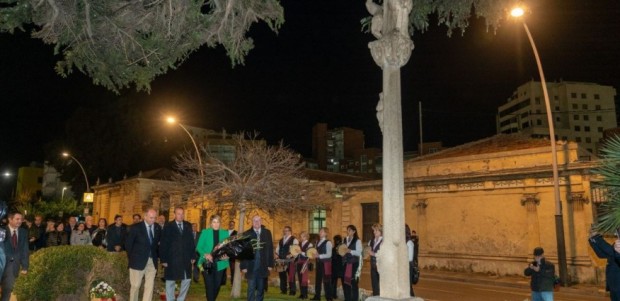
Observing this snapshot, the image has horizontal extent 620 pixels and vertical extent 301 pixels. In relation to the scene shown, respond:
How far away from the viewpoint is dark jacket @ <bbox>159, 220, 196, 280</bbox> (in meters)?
9.18

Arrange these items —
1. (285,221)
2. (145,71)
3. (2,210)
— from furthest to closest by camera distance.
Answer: (285,221)
(145,71)
(2,210)

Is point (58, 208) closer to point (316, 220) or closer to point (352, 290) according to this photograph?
point (316, 220)

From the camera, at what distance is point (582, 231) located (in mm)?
19859

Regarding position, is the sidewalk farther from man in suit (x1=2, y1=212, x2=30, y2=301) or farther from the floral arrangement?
man in suit (x1=2, y1=212, x2=30, y2=301)

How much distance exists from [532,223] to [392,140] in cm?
1657

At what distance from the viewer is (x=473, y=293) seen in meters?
16.3

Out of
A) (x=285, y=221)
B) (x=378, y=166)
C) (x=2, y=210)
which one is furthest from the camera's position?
(x=378, y=166)

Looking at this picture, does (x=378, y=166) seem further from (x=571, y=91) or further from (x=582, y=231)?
(x=582, y=231)

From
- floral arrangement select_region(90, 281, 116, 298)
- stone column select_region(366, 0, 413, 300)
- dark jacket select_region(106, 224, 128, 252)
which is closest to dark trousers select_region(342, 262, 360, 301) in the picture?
stone column select_region(366, 0, 413, 300)

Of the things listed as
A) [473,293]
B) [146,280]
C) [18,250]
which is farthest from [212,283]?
[473,293]

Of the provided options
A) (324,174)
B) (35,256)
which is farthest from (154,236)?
(324,174)

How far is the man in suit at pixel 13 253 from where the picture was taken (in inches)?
337

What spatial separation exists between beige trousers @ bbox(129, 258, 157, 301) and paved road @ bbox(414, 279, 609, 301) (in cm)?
803

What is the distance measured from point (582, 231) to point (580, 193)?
4.93 ft
